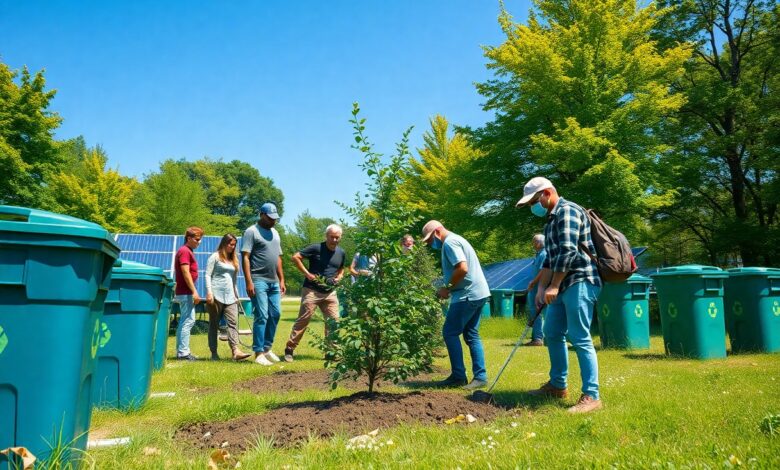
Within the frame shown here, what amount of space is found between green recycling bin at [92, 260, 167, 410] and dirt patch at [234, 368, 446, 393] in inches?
49.5

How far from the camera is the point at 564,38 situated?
20.4 meters

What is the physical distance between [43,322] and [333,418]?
2037 mm

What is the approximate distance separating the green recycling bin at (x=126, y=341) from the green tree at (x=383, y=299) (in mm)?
1501

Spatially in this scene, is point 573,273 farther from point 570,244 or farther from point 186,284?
point 186,284

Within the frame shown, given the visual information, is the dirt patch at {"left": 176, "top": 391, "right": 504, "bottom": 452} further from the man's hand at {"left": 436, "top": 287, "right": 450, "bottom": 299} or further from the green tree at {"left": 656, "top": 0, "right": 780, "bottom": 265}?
the green tree at {"left": 656, "top": 0, "right": 780, "bottom": 265}

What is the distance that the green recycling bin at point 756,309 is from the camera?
806cm

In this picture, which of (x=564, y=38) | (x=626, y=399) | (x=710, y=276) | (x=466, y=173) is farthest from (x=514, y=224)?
(x=626, y=399)

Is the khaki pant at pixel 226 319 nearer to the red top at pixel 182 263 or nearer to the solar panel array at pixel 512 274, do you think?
the red top at pixel 182 263

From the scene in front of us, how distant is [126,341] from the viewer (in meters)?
4.68

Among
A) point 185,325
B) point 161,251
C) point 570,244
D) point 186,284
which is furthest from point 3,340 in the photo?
point 161,251

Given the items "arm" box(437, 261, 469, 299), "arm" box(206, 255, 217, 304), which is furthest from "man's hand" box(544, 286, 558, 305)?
"arm" box(206, 255, 217, 304)

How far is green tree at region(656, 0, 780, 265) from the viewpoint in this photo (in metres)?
21.0

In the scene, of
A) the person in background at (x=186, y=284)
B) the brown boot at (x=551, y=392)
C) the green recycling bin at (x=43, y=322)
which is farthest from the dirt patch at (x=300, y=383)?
the green recycling bin at (x=43, y=322)

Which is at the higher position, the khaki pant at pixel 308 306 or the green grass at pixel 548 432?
the khaki pant at pixel 308 306
